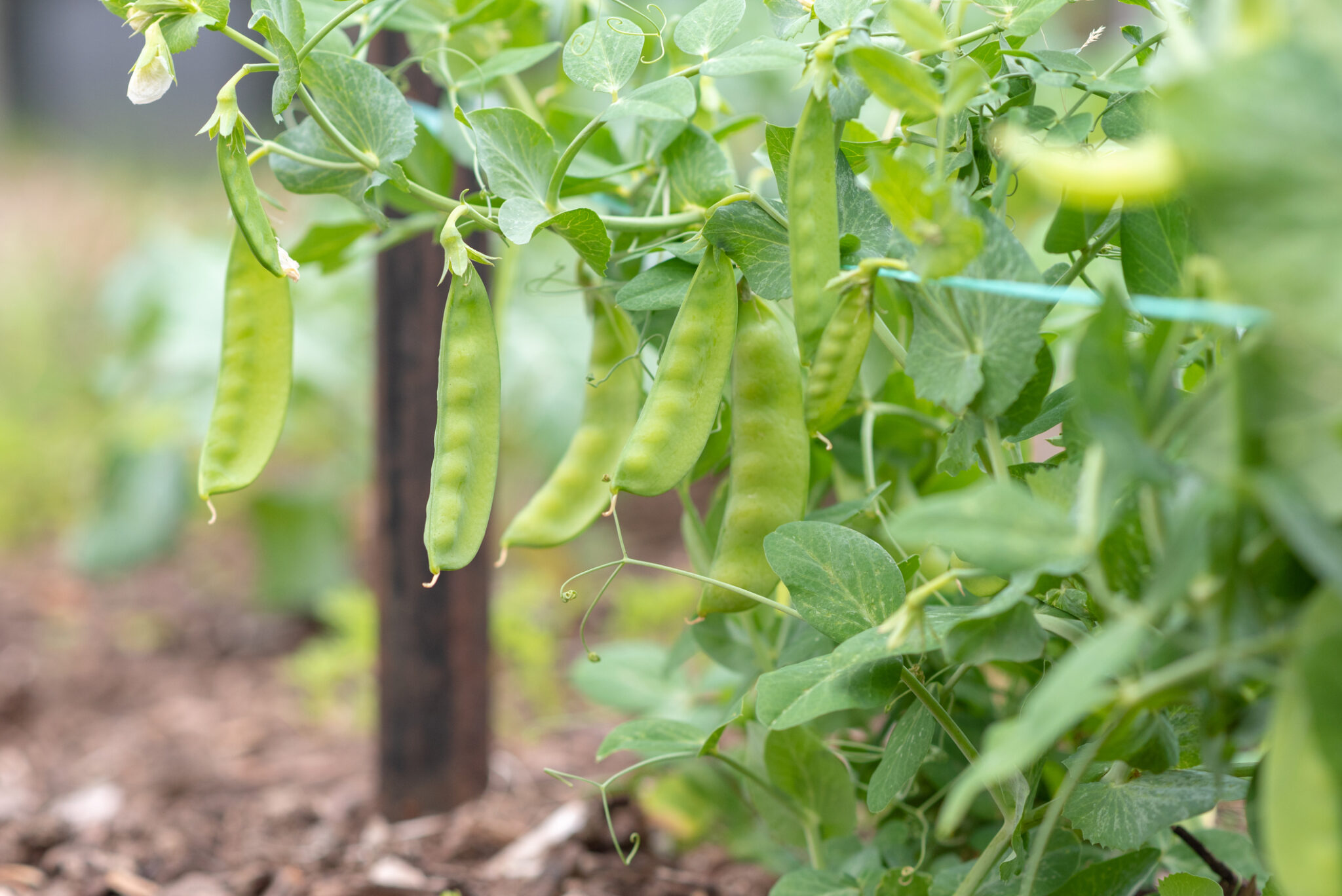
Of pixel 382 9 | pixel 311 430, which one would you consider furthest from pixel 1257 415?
pixel 311 430

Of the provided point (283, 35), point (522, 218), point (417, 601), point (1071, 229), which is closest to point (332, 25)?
point (283, 35)

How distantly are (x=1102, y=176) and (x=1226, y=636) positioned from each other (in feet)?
0.56

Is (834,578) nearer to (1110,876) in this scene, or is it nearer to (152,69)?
(1110,876)

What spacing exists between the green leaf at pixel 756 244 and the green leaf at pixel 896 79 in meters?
0.12

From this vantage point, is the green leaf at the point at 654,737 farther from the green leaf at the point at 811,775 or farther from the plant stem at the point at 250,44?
the plant stem at the point at 250,44

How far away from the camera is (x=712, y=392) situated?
599mm

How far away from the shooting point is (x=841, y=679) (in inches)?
21.3

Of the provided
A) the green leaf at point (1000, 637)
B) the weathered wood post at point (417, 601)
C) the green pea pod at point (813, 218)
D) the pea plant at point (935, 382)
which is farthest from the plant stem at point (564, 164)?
the weathered wood post at point (417, 601)

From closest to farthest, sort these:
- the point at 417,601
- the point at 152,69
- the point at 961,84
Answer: the point at 961,84, the point at 152,69, the point at 417,601

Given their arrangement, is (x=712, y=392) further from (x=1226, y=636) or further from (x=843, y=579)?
(x=1226, y=636)

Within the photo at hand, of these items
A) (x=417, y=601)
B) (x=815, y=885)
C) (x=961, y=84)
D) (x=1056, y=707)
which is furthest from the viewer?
(x=417, y=601)

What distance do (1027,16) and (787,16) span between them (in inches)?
5.9

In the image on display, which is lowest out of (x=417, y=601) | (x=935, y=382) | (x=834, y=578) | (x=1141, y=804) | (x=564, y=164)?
(x=417, y=601)

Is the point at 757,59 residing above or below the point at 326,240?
above
